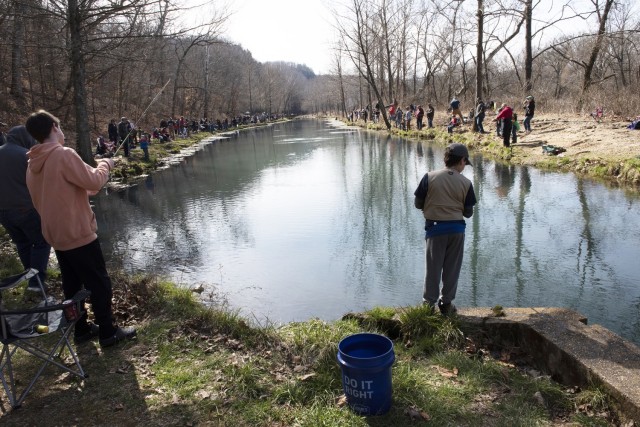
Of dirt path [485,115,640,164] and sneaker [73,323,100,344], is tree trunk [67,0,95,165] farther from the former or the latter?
dirt path [485,115,640,164]

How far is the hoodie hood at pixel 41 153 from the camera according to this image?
11.5 ft

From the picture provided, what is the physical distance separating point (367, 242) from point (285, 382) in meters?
4.75

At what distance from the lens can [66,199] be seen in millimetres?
3537

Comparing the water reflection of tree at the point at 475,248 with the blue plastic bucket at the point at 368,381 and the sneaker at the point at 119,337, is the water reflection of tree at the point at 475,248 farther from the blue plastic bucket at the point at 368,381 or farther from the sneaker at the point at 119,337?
the sneaker at the point at 119,337

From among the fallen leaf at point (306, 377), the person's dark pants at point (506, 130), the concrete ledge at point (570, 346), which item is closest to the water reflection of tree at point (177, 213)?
the fallen leaf at point (306, 377)

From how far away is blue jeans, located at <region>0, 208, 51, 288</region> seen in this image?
498 cm

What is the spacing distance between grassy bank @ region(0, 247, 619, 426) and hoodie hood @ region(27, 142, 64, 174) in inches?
63.9

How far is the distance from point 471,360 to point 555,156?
12.3m

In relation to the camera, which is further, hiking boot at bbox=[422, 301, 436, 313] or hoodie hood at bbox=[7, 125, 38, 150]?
hoodie hood at bbox=[7, 125, 38, 150]

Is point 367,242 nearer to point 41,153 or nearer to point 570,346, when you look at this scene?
point 570,346

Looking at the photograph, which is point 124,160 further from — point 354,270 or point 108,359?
point 108,359

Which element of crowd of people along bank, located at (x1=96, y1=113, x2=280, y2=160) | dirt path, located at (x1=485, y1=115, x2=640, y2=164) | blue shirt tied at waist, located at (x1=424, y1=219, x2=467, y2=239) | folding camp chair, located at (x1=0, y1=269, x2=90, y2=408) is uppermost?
crowd of people along bank, located at (x1=96, y1=113, x2=280, y2=160)

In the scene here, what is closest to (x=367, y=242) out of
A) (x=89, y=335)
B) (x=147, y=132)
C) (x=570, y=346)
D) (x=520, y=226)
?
(x=520, y=226)

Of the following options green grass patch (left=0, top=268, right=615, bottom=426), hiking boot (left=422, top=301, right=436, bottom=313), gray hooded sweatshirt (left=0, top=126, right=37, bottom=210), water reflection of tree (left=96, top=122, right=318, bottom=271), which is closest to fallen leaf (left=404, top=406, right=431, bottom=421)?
green grass patch (left=0, top=268, right=615, bottom=426)
